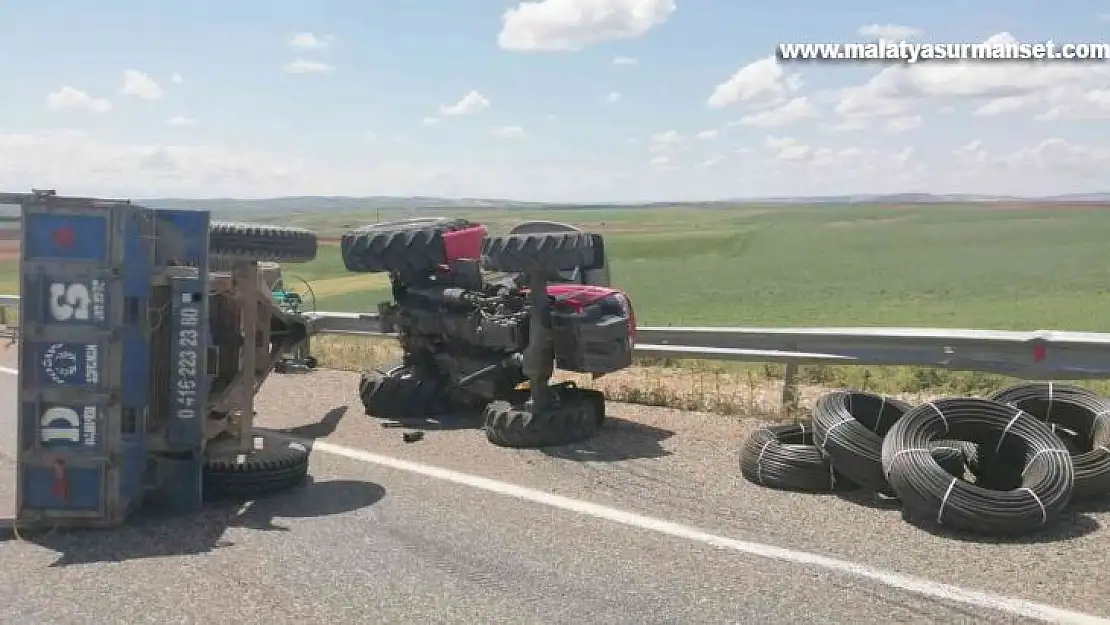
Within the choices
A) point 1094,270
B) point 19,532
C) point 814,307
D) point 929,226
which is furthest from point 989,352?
point 929,226

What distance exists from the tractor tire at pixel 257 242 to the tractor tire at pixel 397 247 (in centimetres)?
150

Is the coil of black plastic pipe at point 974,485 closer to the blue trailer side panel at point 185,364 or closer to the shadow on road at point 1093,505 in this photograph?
the shadow on road at point 1093,505

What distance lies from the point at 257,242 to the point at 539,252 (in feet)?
7.34

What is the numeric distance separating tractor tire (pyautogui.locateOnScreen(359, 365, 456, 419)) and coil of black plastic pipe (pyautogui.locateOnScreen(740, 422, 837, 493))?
354 cm

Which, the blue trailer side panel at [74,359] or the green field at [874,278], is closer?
the blue trailer side panel at [74,359]

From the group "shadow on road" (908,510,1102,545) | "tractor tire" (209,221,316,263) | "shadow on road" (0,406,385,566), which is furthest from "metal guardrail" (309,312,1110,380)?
"shadow on road" (0,406,385,566)

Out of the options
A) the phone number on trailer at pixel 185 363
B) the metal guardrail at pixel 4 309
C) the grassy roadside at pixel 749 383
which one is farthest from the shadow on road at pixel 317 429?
the metal guardrail at pixel 4 309

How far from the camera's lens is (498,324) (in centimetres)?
891

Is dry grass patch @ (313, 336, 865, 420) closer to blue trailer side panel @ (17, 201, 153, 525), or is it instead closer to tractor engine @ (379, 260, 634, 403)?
tractor engine @ (379, 260, 634, 403)

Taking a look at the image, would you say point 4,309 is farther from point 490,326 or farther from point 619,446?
point 619,446

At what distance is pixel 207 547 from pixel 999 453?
4.62 m

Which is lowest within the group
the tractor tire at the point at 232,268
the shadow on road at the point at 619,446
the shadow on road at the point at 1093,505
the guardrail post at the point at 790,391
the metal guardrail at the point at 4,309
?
the metal guardrail at the point at 4,309

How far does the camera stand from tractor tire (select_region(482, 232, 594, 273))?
792 centimetres

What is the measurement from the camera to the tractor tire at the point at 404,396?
9688mm
